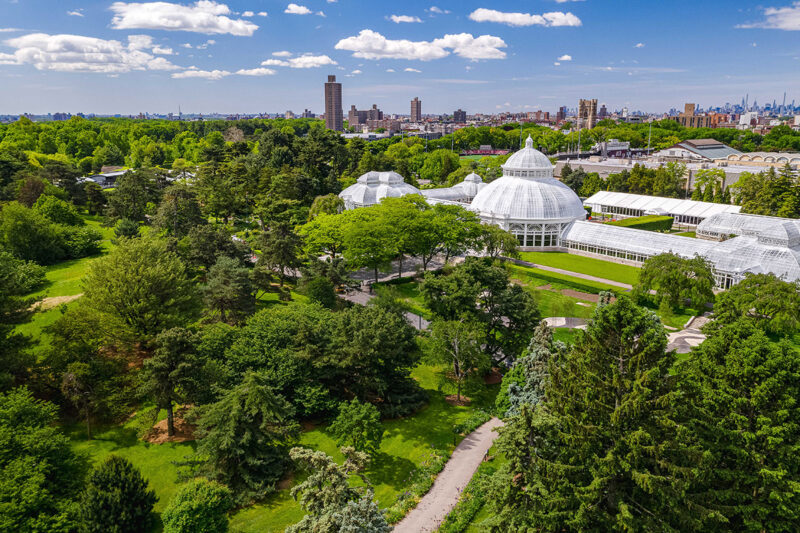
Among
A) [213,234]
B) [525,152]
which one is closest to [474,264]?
[213,234]

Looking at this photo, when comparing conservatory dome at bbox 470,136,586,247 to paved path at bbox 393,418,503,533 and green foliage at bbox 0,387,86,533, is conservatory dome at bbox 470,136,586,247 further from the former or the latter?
green foliage at bbox 0,387,86,533

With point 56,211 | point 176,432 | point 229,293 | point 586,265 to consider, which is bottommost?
point 176,432

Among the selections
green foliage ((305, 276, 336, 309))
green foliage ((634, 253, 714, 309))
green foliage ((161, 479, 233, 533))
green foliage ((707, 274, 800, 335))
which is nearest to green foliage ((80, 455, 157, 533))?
green foliage ((161, 479, 233, 533))

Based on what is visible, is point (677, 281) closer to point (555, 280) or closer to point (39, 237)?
point (555, 280)

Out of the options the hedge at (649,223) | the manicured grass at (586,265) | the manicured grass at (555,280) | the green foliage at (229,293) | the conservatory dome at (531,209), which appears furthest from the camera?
the hedge at (649,223)

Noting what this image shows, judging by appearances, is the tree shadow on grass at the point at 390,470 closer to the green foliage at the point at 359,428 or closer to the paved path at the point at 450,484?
the green foliage at the point at 359,428

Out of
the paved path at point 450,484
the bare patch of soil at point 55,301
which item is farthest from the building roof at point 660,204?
the bare patch of soil at point 55,301

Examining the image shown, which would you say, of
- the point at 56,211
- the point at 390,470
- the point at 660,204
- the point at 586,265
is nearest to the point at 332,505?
the point at 390,470
